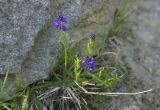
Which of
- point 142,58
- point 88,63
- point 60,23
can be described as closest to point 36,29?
point 60,23

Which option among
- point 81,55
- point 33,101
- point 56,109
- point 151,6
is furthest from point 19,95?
point 151,6

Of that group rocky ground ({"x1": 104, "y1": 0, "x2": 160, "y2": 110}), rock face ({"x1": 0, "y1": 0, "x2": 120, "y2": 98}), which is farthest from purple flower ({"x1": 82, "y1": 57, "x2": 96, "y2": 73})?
rocky ground ({"x1": 104, "y1": 0, "x2": 160, "y2": 110})

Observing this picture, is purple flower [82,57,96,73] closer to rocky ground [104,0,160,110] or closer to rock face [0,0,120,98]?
rock face [0,0,120,98]

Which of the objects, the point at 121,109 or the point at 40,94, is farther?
the point at 121,109

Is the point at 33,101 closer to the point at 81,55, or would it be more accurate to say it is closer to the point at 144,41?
the point at 81,55

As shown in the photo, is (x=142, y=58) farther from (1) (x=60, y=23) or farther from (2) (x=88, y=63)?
(1) (x=60, y=23)

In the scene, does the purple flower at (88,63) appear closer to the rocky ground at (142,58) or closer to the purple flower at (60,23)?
the purple flower at (60,23)

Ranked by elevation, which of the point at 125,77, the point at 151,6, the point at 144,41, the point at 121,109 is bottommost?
the point at 121,109
